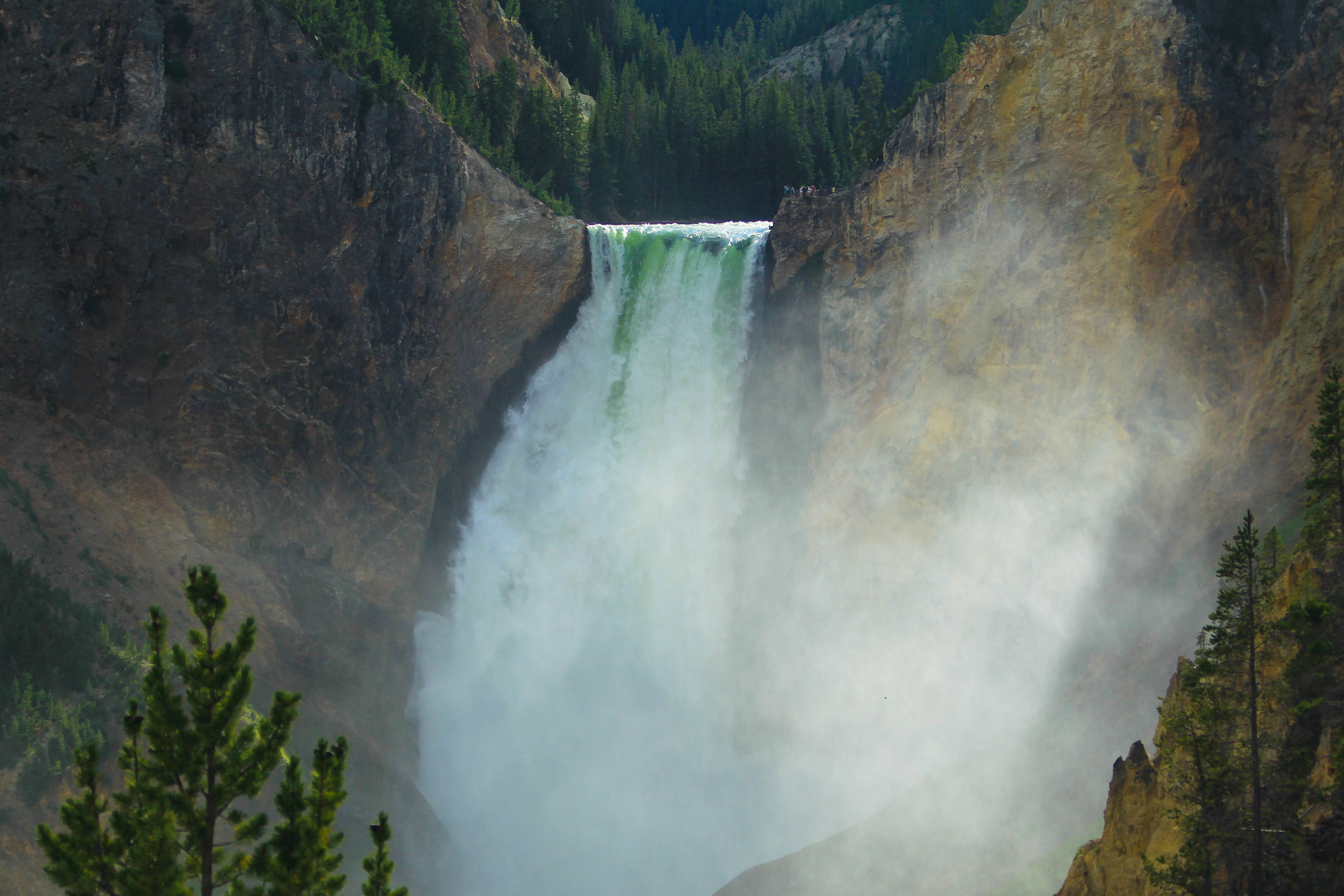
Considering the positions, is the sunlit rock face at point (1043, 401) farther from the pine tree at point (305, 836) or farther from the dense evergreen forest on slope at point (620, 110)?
the pine tree at point (305, 836)

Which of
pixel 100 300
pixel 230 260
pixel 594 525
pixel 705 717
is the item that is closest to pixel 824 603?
pixel 705 717

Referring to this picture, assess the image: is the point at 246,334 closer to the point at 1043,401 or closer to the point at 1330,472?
the point at 1043,401

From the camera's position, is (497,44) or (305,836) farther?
(497,44)

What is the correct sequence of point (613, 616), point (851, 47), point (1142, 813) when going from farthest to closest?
1. point (851, 47)
2. point (613, 616)
3. point (1142, 813)

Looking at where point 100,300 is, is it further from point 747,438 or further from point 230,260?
point 747,438

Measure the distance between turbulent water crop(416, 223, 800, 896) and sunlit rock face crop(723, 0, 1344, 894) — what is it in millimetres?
3806

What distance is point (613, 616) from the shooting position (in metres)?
46.6

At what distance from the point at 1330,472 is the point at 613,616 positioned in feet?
102

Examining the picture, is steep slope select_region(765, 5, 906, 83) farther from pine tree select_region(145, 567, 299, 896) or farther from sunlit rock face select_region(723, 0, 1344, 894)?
pine tree select_region(145, 567, 299, 896)

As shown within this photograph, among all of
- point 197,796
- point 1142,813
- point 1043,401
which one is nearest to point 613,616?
point 1043,401

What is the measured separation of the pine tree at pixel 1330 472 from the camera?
20.4 metres

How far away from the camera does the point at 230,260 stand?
4047 cm

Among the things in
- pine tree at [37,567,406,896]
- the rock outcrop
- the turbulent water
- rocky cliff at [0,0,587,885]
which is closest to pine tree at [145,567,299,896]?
pine tree at [37,567,406,896]

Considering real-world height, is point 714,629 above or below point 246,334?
below
